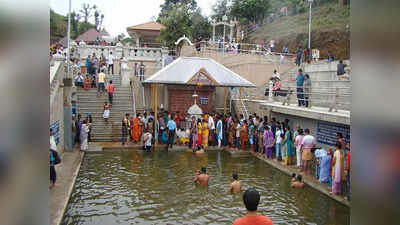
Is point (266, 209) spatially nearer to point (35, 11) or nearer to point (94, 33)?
point (35, 11)

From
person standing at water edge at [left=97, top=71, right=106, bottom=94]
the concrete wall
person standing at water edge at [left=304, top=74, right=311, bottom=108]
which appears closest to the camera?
the concrete wall

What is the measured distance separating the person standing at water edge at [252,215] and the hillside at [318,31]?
3143cm

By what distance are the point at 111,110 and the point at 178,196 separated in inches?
426

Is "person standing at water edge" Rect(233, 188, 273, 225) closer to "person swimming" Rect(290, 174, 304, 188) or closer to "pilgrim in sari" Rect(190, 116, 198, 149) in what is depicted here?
"person swimming" Rect(290, 174, 304, 188)

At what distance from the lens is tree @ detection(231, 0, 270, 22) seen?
4644cm

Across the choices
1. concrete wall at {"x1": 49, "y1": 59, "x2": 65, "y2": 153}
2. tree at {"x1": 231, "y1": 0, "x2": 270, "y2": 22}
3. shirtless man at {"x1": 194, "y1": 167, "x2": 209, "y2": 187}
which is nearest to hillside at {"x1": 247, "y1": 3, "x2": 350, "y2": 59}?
tree at {"x1": 231, "y1": 0, "x2": 270, "y2": 22}

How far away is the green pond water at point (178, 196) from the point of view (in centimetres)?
840

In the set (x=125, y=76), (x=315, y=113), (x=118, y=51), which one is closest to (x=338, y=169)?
(x=315, y=113)

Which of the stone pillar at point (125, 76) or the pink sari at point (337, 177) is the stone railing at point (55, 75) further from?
the pink sari at point (337, 177)

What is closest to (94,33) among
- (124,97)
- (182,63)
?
(124,97)

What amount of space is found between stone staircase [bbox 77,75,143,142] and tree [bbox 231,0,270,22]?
2976 centimetres

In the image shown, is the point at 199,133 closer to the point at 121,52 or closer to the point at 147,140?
the point at 147,140

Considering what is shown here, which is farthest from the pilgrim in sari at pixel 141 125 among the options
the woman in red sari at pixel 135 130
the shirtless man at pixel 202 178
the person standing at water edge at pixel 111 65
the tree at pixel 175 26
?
the tree at pixel 175 26

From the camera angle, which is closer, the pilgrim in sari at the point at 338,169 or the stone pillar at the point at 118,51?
the pilgrim in sari at the point at 338,169
